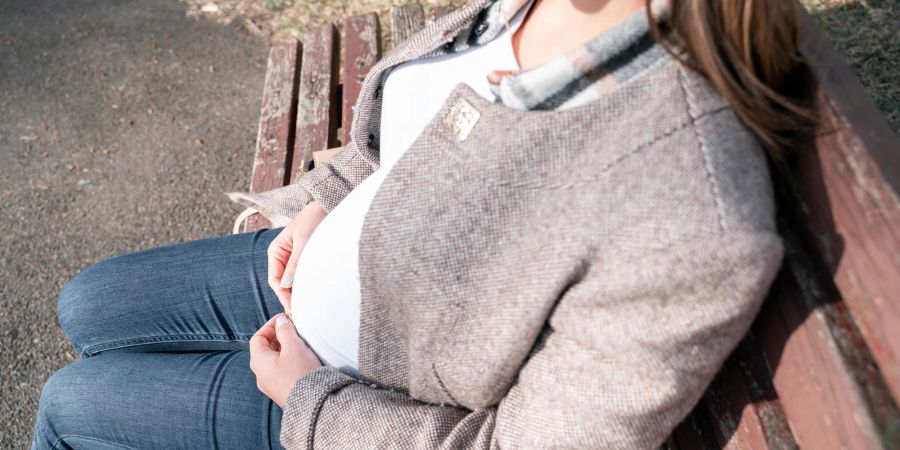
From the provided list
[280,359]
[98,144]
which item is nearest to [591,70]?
[280,359]

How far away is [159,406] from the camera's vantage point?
1614 millimetres

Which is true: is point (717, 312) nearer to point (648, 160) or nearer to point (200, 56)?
point (648, 160)

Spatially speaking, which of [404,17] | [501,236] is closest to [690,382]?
[501,236]

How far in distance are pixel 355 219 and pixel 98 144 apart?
91.5 inches

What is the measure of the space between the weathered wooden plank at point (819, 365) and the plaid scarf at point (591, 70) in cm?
34

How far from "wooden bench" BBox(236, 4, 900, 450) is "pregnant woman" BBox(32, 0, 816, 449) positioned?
0.07 meters

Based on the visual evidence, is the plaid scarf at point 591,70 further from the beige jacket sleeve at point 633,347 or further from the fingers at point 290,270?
the fingers at point 290,270

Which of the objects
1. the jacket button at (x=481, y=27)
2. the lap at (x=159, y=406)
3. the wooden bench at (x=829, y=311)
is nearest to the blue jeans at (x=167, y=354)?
the lap at (x=159, y=406)

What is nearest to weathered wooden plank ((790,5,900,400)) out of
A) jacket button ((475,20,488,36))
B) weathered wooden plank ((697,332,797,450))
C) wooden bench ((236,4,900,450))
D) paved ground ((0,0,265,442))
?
wooden bench ((236,4,900,450))

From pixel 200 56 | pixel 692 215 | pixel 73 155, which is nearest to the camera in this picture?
pixel 692 215

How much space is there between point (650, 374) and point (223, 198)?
7.99 ft

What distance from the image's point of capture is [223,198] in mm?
3086

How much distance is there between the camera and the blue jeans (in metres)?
1.58

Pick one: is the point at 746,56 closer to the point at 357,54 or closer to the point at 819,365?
the point at 819,365
